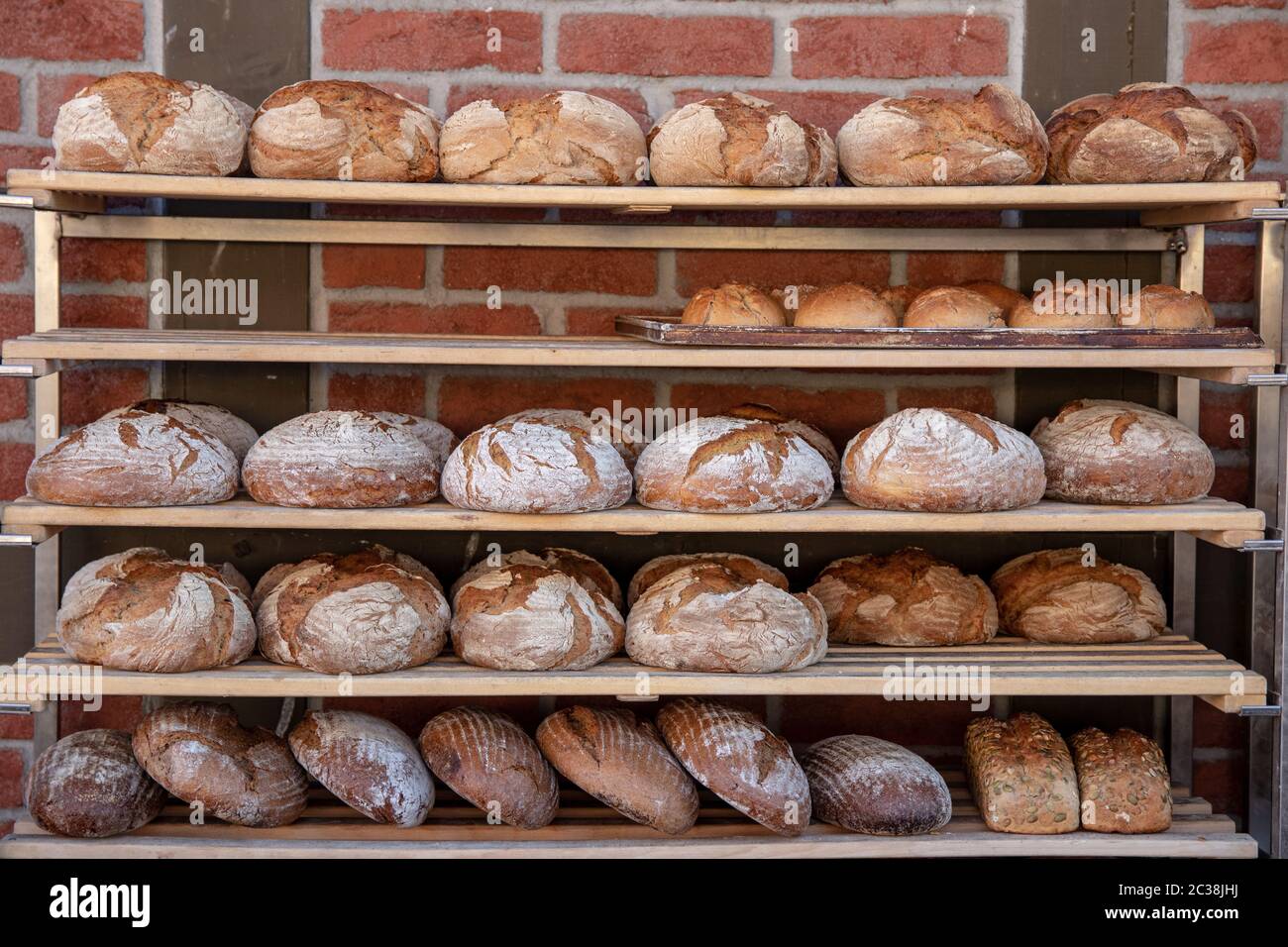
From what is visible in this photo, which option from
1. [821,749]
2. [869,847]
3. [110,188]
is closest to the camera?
[110,188]

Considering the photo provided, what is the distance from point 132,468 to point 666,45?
4.80 ft

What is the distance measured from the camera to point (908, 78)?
279 cm

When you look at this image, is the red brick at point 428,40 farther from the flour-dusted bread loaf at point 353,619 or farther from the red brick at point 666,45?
the flour-dusted bread loaf at point 353,619

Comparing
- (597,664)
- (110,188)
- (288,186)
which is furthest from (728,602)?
(110,188)

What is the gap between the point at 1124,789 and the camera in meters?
2.48

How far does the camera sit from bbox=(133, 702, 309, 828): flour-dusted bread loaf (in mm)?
2363

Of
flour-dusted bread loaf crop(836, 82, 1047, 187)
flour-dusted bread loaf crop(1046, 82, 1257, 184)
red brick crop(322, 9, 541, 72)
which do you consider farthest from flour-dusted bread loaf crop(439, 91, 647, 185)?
flour-dusted bread loaf crop(1046, 82, 1257, 184)

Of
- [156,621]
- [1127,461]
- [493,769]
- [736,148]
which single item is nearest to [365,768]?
[493,769]

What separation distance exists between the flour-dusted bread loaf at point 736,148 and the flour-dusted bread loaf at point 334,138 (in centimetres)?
50

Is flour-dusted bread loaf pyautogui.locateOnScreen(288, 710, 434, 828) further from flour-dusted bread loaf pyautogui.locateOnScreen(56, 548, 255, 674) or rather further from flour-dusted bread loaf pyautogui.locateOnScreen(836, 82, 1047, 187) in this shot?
flour-dusted bread loaf pyautogui.locateOnScreen(836, 82, 1047, 187)

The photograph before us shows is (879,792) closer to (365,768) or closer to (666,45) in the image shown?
(365,768)

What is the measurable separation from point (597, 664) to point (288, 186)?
3.61 feet

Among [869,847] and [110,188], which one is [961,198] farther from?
[110,188]

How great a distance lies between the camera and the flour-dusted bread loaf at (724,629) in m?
2.39
